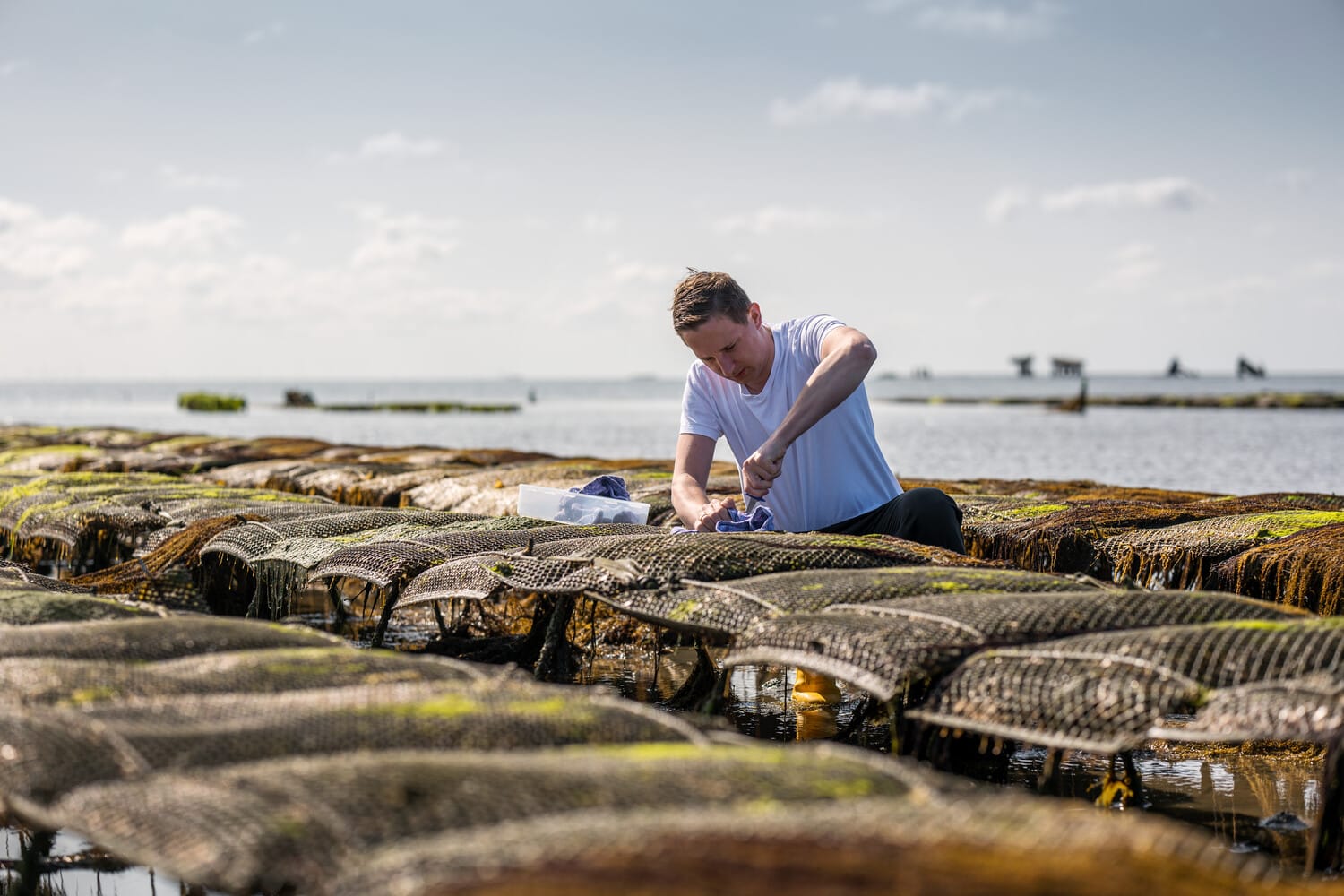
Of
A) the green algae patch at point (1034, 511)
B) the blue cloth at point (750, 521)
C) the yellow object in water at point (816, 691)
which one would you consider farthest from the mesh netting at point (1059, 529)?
the blue cloth at point (750, 521)

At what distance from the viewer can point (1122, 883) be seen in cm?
161

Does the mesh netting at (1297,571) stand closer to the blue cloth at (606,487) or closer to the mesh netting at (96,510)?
the blue cloth at (606,487)

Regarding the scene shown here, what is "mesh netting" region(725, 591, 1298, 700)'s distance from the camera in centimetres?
299

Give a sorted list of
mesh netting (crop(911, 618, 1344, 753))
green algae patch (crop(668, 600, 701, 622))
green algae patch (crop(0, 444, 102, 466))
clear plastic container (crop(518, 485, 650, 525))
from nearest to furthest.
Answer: mesh netting (crop(911, 618, 1344, 753)), green algae patch (crop(668, 600, 701, 622)), clear plastic container (crop(518, 485, 650, 525)), green algae patch (crop(0, 444, 102, 466))

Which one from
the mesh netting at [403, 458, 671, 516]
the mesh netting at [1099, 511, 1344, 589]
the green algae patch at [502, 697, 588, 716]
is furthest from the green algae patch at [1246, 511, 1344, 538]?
the green algae patch at [502, 697, 588, 716]

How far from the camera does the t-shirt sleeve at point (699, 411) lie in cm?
541

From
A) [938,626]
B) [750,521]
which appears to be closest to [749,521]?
[750,521]

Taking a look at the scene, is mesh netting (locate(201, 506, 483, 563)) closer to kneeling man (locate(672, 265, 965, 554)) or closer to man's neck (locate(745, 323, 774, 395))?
kneeling man (locate(672, 265, 965, 554))

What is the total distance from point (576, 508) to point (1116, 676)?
3.82 metres

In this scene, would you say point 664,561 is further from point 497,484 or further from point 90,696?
point 497,484

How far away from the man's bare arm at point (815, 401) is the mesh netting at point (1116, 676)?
1.77 meters

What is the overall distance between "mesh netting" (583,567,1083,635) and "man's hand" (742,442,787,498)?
26.9 inches

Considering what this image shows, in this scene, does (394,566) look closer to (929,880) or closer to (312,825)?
(312,825)

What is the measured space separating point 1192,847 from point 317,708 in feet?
5.57
